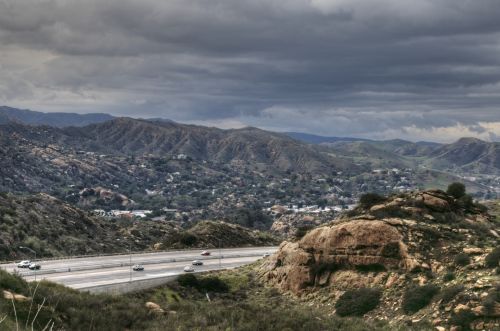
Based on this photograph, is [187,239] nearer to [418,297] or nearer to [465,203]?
[465,203]

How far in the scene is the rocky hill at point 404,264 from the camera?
30.1m

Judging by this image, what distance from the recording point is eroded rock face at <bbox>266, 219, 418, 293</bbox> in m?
39.5

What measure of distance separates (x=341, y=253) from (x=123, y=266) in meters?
29.9

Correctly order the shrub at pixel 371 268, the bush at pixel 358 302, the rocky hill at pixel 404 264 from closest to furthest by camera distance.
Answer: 1. the rocky hill at pixel 404 264
2. the bush at pixel 358 302
3. the shrub at pixel 371 268

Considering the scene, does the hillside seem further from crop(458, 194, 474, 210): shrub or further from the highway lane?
crop(458, 194, 474, 210): shrub

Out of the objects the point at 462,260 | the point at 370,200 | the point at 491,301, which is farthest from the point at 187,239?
the point at 491,301

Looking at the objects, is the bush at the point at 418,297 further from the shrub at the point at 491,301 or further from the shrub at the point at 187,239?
the shrub at the point at 187,239

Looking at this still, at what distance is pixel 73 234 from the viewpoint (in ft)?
305

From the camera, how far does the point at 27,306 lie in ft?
69.4

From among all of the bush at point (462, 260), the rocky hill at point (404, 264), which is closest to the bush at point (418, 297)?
the rocky hill at point (404, 264)

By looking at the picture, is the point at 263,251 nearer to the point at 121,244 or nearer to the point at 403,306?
the point at 121,244

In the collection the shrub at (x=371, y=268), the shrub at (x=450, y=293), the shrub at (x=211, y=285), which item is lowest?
the shrub at (x=211, y=285)

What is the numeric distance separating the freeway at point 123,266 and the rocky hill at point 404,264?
14258 mm

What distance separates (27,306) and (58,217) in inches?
3252
